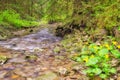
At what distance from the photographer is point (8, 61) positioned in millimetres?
5375

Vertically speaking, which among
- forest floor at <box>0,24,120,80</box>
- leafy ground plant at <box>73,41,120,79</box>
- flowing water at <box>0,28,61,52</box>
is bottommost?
flowing water at <box>0,28,61,52</box>

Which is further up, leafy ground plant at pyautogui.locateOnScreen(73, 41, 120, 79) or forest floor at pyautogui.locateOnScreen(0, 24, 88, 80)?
leafy ground plant at pyautogui.locateOnScreen(73, 41, 120, 79)

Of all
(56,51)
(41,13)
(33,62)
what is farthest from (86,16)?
(41,13)

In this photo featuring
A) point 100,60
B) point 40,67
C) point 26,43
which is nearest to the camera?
point 100,60

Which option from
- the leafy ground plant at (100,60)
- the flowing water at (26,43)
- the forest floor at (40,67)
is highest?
the leafy ground plant at (100,60)

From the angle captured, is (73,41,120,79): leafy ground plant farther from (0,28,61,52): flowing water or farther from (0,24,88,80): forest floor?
(0,28,61,52): flowing water

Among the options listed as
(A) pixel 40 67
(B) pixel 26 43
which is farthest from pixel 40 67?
(B) pixel 26 43

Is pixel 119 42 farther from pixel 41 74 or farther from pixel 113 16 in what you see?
pixel 41 74

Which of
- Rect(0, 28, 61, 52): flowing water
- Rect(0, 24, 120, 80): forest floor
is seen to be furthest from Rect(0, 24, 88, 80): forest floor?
Rect(0, 28, 61, 52): flowing water

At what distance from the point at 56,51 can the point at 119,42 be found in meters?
1.92

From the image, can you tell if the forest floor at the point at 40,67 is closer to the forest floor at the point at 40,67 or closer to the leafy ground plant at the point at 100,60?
the forest floor at the point at 40,67

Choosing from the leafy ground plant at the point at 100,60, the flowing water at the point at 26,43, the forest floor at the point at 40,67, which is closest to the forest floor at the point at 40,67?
the forest floor at the point at 40,67

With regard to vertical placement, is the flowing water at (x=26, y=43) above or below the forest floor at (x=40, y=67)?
below

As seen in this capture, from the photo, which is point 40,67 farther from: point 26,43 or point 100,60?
point 26,43
